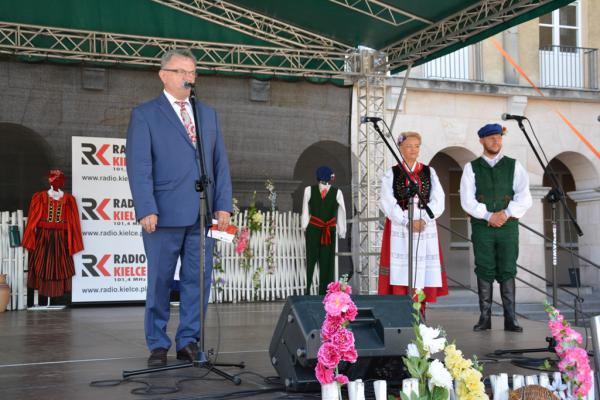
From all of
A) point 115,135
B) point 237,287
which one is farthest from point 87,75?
point 237,287

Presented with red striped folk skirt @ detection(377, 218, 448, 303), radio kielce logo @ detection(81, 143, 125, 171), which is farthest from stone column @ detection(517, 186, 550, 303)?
red striped folk skirt @ detection(377, 218, 448, 303)

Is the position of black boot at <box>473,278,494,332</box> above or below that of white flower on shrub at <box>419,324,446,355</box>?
below

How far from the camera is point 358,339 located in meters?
3.63

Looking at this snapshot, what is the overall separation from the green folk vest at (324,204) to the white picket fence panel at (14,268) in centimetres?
384

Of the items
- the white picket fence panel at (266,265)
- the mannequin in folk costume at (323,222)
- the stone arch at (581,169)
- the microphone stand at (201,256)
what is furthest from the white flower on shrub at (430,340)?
the stone arch at (581,169)

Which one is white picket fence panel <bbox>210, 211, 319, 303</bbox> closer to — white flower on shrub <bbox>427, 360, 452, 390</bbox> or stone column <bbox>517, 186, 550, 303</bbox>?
stone column <bbox>517, 186, 550, 303</bbox>

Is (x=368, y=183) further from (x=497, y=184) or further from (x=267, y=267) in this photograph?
(x=497, y=184)

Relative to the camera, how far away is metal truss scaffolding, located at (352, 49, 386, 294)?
1047 cm

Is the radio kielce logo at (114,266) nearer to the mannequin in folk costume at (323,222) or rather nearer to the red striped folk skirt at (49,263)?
the red striped folk skirt at (49,263)

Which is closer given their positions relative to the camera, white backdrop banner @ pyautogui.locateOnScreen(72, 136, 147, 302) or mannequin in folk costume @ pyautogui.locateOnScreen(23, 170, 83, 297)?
mannequin in folk costume @ pyautogui.locateOnScreen(23, 170, 83, 297)

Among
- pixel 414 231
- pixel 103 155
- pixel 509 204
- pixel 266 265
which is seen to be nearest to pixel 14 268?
pixel 103 155

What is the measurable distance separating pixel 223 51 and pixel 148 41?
1.02 m

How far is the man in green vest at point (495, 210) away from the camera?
6535 mm

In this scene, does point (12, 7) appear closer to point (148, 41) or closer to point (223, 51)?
point (148, 41)
